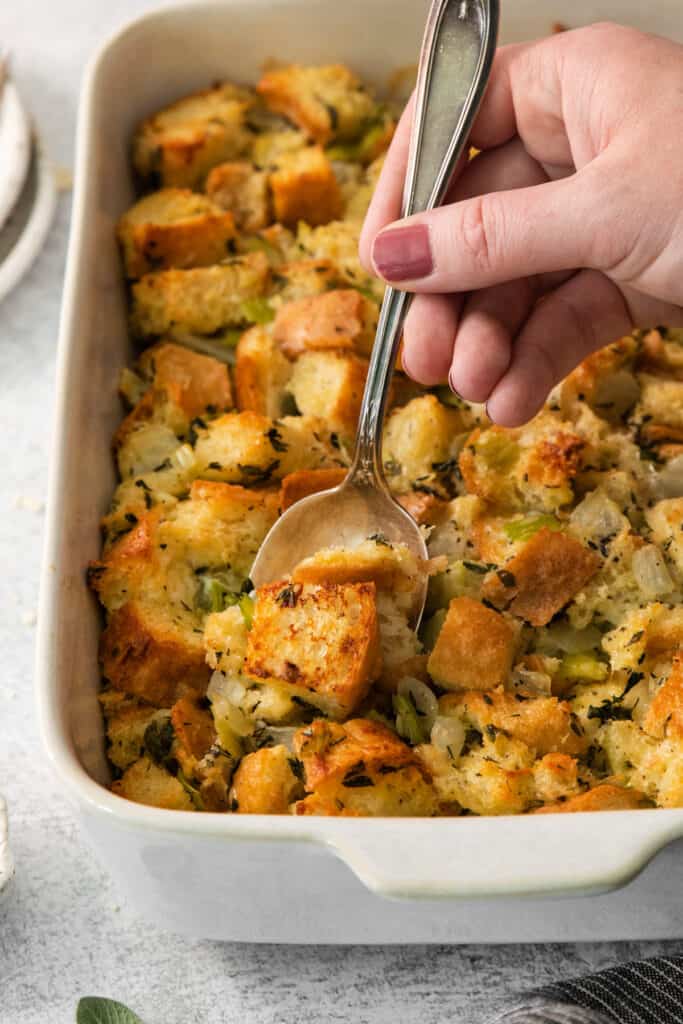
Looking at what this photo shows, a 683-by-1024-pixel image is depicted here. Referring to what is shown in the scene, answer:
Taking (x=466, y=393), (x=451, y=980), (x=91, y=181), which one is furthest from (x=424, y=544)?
(x=91, y=181)

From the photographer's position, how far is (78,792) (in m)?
1.54

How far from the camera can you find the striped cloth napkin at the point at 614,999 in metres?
1.60

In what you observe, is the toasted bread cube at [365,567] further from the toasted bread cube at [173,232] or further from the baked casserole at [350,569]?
the toasted bread cube at [173,232]

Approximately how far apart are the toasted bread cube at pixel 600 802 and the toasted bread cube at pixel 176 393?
845mm

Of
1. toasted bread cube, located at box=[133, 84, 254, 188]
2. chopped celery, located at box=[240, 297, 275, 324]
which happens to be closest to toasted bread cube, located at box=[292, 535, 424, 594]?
chopped celery, located at box=[240, 297, 275, 324]

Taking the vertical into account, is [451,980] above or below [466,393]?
below

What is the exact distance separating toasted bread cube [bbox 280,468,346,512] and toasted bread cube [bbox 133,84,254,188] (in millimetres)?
805

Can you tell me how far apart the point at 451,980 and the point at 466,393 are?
838 mm

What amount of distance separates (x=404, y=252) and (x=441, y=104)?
0.29 meters

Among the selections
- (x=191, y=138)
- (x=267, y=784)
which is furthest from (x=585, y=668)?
(x=191, y=138)

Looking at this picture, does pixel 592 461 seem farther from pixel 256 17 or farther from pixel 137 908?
pixel 256 17

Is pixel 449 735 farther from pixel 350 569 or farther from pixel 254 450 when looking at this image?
pixel 254 450

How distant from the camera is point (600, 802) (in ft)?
5.37

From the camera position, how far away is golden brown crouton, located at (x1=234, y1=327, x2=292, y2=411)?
216 centimetres
